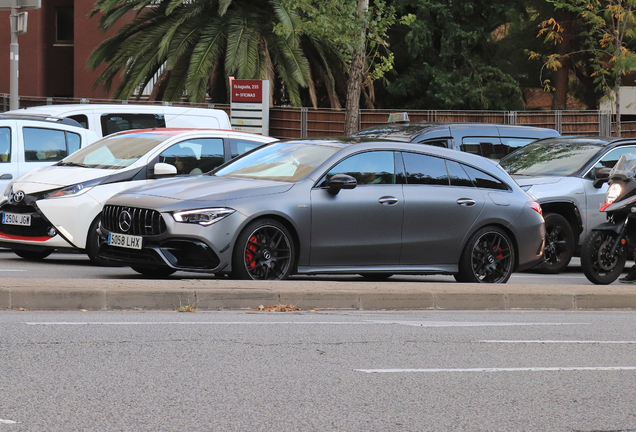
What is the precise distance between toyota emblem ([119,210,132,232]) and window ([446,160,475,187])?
3636 mm

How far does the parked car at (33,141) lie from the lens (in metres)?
14.2

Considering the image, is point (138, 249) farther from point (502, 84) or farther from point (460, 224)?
point (502, 84)

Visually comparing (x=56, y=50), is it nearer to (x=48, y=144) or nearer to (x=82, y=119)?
(x=82, y=119)

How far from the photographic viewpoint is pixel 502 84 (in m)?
35.9

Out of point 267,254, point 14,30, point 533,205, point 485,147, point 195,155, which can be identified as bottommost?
point 267,254

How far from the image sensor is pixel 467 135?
16328mm

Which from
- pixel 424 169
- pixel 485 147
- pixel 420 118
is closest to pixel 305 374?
pixel 424 169

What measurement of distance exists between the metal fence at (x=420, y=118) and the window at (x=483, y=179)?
61.6ft

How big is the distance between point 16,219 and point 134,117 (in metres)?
5.12

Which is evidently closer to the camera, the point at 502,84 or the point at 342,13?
the point at 342,13

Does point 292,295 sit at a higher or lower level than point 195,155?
lower

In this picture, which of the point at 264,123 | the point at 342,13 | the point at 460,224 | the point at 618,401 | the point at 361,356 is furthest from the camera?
the point at 264,123

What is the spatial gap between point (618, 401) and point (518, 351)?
1630 millimetres

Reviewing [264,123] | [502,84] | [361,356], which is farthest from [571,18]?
[361,356]
